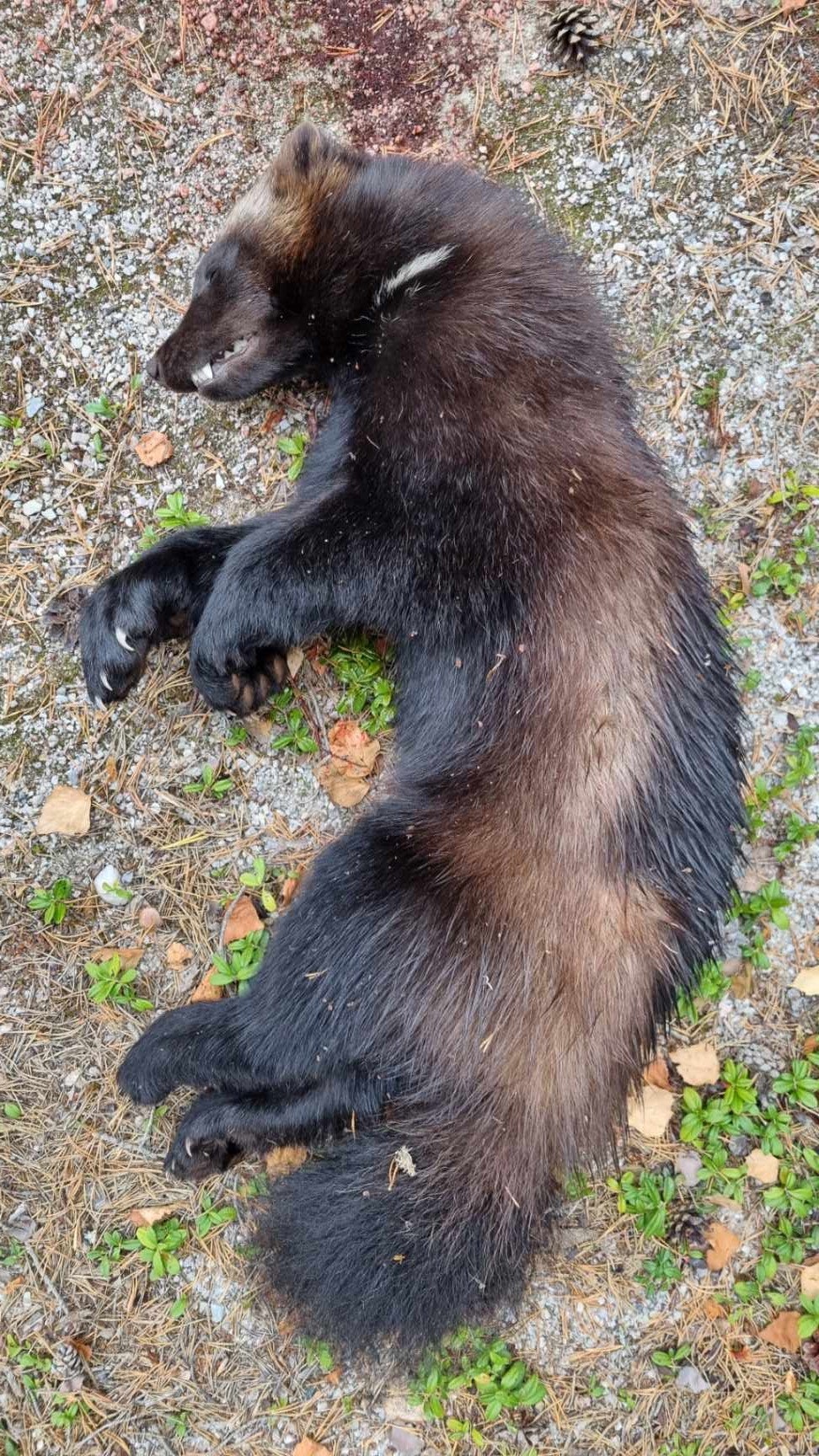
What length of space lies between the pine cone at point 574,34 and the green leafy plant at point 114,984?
346cm

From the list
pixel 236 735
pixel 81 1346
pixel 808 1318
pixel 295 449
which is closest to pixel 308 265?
pixel 295 449

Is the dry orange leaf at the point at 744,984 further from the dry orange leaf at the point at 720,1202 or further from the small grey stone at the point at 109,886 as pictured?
the small grey stone at the point at 109,886

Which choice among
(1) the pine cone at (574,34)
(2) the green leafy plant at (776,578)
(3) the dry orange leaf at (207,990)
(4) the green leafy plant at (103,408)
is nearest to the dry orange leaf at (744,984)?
(2) the green leafy plant at (776,578)

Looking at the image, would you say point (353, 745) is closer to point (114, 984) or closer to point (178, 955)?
point (178, 955)

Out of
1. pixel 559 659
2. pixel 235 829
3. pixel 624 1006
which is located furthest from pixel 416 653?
pixel 624 1006

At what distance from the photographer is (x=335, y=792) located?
3.02 meters

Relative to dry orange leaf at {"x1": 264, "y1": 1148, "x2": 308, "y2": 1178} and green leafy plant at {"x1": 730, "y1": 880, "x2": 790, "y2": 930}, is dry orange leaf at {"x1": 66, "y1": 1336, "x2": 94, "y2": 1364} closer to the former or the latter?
dry orange leaf at {"x1": 264, "y1": 1148, "x2": 308, "y2": 1178}

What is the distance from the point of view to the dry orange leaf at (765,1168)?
9.38 feet

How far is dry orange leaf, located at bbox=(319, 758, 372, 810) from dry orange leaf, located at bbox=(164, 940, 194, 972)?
0.71 meters

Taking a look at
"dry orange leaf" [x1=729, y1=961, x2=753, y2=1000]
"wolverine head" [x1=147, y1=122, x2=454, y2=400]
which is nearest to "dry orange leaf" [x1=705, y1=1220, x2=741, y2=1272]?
"dry orange leaf" [x1=729, y1=961, x2=753, y2=1000]

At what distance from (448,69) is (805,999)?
3.40m

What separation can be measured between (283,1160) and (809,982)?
1807mm

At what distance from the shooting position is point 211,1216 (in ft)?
9.47

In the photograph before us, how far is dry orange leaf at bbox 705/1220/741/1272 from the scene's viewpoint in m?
2.86
